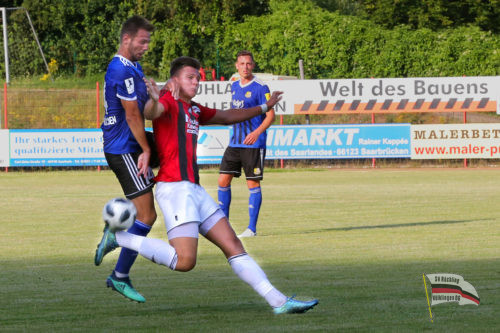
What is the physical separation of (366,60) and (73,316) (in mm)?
37686

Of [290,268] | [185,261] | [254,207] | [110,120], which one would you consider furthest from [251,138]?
[185,261]

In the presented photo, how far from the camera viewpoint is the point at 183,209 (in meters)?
6.98

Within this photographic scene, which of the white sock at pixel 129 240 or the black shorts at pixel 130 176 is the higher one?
the black shorts at pixel 130 176

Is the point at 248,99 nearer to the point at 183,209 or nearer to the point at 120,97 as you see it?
the point at 120,97

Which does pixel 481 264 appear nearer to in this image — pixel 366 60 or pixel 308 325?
pixel 308 325

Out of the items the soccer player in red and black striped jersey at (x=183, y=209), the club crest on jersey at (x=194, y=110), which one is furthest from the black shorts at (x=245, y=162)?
the soccer player in red and black striped jersey at (x=183, y=209)

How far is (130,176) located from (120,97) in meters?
0.66

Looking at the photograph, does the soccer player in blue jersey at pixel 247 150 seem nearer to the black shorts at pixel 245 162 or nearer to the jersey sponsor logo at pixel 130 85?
the black shorts at pixel 245 162

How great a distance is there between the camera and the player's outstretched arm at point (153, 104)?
6840mm

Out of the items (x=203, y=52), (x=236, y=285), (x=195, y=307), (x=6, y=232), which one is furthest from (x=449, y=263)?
(x=203, y=52)

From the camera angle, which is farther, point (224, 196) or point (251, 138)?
point (224, 196)

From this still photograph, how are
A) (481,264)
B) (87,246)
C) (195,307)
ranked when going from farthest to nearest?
1. (87,246)
2. (481,264)
3. (195,307)

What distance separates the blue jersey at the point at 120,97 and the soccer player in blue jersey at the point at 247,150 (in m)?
4.41

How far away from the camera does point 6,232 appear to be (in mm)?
13328
